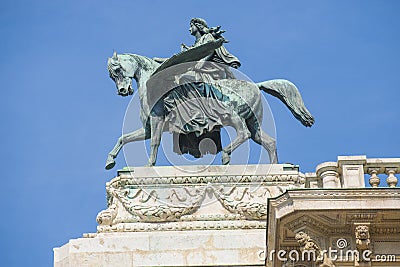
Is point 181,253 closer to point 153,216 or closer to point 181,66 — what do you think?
point 153,216

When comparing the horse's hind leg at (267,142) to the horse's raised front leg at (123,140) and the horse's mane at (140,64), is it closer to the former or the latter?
the horse's raised front leg at (123,140)

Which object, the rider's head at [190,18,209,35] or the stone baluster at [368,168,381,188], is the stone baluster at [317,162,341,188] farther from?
the rider's head at [190,18,209,35]

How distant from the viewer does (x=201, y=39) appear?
39656 mm

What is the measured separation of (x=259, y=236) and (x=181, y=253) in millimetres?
1969

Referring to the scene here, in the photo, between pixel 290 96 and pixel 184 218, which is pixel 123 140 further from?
pixel 290 96

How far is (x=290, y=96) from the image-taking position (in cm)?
3925

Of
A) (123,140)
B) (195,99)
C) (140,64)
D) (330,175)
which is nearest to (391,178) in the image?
(330,175)

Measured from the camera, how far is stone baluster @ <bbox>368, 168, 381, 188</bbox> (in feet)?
111

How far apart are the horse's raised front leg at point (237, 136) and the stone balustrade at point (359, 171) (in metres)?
4.19

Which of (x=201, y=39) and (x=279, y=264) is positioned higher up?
(x=201, y=39)

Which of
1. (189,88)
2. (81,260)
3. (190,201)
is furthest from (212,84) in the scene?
(81,260)

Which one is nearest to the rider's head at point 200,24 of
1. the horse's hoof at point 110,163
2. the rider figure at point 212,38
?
the rider figure at point 212,38

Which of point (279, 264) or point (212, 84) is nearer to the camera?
point (279, 264)

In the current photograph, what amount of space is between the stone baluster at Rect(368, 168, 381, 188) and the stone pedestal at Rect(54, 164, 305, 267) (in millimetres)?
3297
